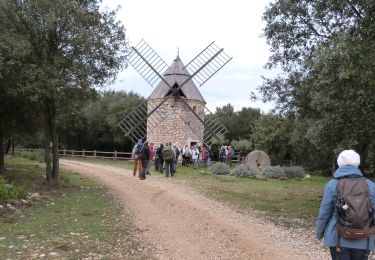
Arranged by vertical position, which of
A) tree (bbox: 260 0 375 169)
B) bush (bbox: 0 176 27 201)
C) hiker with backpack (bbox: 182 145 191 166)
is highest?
tree (bbox: 260 0 375 169)

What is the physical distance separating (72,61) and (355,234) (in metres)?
13.5

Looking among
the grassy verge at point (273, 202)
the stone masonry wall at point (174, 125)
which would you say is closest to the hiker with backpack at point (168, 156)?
the grassy verge at point (273, 202)

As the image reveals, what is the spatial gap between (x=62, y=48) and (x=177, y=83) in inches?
848

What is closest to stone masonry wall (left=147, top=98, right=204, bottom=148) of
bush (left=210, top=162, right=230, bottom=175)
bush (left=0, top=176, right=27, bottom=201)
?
bush (left=210, top=162, right=230, bottom=175)

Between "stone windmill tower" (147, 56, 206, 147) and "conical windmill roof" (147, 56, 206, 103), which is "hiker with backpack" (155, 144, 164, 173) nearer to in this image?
"stone windmill tower" (147, 56, 206, 147)

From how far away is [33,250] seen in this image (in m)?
8.40

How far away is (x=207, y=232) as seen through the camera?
33.8ft

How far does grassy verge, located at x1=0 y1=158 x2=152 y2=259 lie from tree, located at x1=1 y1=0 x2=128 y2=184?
11.6ft

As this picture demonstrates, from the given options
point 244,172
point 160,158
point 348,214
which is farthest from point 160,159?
point 348,214

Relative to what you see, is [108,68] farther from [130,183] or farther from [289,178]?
[289,178]

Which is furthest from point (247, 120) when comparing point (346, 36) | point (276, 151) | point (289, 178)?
point (346, 36)

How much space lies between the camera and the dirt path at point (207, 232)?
8.55 m

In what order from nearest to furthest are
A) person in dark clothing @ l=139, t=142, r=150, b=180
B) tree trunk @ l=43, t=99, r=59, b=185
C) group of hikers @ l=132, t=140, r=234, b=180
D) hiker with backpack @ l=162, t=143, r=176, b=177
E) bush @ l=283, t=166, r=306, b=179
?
tree trunk @ l=43, t=99, r=59, b=185
person in dark clothing @ l=139, t=142, r=150, b=180
group of hikers @ l=132, t=140, r=234, b=180
hiker with backpack @ l=162, t=143, r=176, b=177
bush @ l=283, t=166, r=306, b=179

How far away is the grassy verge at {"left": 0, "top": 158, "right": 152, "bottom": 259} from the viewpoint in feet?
27.3
